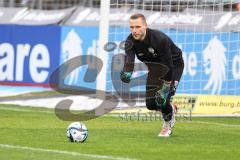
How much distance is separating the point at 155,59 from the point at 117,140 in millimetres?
1427

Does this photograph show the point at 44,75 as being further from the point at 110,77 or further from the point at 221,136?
the point at 221,136

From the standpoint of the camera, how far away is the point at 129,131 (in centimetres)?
1555

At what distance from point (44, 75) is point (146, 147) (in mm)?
12571

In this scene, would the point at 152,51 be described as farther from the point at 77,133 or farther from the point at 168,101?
the point at 77,133

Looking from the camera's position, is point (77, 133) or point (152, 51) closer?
point (77, 133)

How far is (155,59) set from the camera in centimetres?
1427

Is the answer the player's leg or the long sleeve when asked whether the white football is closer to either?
the long sleeve

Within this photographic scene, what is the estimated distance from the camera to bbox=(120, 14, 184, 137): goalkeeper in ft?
45.8

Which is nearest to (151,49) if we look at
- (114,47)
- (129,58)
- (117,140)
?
(129,58)

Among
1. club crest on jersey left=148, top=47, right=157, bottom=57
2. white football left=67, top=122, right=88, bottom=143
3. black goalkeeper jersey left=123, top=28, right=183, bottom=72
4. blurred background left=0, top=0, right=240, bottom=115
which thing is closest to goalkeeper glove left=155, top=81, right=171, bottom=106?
black goalkeeper jersey left=123, top=28, right=183, bottom=72

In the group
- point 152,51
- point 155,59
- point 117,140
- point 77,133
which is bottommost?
point 117,140

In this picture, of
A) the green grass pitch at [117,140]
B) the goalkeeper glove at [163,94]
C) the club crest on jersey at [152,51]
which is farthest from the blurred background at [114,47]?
the club crest on jersey at [152,51]

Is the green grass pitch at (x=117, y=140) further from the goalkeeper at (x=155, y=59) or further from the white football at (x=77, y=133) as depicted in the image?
the goalkeeper at (x=155, y=59)

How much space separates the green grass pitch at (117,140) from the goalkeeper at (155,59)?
525mm
